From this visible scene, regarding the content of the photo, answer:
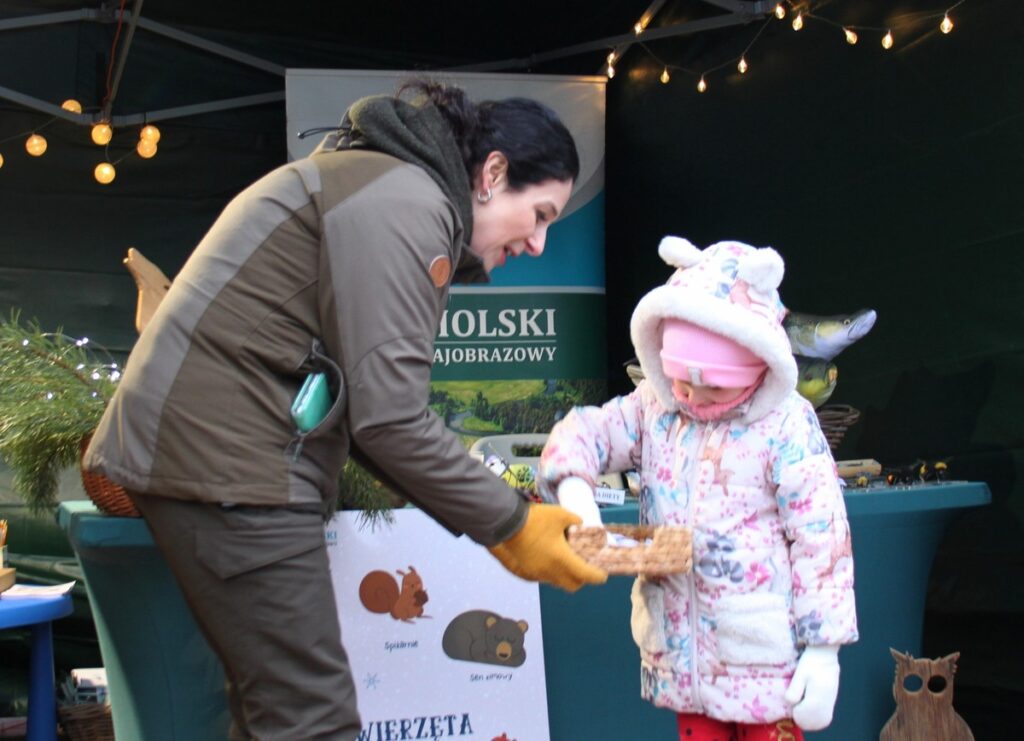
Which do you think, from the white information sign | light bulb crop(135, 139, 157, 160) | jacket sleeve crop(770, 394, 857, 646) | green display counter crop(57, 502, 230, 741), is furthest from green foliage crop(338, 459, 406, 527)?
light bulb crop(135, 139, 157, 160)

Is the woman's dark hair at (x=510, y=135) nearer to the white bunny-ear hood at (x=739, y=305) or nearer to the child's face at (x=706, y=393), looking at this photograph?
the white bunny-ear hood at (x=739, y=305)

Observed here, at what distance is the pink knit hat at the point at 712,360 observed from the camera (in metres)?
2.13

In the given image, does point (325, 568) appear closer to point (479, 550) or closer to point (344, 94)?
point (479, 550)

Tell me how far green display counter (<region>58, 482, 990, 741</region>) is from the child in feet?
2.36

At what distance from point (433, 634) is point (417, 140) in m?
1.41

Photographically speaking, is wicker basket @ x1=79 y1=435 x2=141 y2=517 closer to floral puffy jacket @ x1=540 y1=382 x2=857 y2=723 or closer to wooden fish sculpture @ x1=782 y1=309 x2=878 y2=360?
floral puffy jacket @ x1=540 y1=382 x2=857 y2=723

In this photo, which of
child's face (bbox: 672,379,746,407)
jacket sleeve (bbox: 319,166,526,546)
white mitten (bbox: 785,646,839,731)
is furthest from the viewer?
child's face (bbox: 672,379,746,407)

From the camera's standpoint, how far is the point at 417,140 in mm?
1772

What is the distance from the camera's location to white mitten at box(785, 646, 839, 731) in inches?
81.2

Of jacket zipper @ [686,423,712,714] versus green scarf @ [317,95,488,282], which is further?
jacket zipper @ [686,423,712,714]

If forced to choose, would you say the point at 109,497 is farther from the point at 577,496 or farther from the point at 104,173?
the point at 104,173

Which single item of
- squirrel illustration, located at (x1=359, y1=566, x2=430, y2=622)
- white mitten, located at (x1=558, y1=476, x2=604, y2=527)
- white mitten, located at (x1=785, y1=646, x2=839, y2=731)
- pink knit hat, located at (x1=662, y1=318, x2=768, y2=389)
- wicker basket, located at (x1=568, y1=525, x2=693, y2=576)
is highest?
pink knit hat, located at (x1=662, y1=318, x2=768, y2=389)

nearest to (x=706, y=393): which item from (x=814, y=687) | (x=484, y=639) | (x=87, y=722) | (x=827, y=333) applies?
(x=814, y=687)

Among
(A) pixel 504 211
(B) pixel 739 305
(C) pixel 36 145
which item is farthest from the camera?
(C) pixel 36 145
